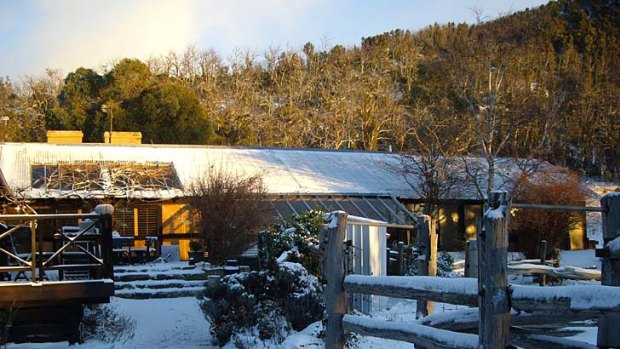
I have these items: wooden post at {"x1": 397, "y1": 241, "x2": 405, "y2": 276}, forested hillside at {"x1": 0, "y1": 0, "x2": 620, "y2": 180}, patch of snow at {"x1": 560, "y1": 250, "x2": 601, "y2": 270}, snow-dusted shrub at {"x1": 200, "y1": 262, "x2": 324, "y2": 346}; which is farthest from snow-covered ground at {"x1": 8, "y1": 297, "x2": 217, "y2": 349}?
forested hillside at {"x1": 0, "y1": 0, "x2": 620, "y2": 180}

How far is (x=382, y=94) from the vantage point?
47031 millimetres

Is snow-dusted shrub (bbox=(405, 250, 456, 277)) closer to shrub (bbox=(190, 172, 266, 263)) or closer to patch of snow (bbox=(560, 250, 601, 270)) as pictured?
shrub (bbox=(190, 172, 266, 263))

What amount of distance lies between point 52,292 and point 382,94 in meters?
38.6

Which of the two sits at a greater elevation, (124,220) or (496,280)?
(496,280)

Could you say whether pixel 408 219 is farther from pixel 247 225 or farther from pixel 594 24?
pixel 594 24

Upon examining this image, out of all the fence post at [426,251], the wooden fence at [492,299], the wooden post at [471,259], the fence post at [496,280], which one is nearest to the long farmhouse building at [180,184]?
the wooden post at [471,259]

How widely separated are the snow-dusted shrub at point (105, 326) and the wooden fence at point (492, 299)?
17.8 feet

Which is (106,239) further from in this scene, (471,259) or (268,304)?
(471,259)

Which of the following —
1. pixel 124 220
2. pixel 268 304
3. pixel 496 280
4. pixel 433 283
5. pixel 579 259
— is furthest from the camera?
pixel 124 220

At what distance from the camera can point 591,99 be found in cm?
4003

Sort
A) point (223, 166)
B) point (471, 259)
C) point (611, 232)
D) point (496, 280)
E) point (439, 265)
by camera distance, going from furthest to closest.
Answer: point (223, 166) < point (439, 265) < point (471, 259) < point (611, 232) < point (496, 280)

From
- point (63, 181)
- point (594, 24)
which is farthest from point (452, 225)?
point (594, 24)

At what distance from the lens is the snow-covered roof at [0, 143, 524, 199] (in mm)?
22516

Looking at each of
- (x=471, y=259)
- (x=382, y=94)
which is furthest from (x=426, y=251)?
(x=382, y=94)
